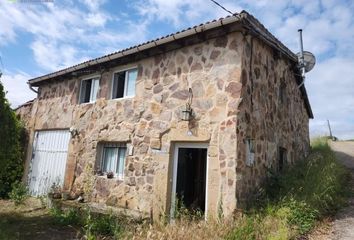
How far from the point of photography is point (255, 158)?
7828 mm

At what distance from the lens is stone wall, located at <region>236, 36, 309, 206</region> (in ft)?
24.0

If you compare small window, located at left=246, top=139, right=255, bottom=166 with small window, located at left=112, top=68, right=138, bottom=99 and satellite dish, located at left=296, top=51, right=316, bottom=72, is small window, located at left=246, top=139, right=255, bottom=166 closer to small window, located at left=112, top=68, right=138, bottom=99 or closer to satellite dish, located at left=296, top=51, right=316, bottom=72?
small window, located at left=112, top=68, right=138, bottom=99

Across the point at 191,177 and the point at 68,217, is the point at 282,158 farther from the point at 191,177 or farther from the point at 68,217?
the point at 68,217

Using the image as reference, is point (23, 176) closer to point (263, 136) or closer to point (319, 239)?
point (263, 136)

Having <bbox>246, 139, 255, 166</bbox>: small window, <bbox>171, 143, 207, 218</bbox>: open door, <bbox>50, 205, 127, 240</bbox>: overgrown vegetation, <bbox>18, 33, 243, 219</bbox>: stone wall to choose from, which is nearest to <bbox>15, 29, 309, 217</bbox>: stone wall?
<bbox>18, 33, 243, 219</bbox>: stone wall

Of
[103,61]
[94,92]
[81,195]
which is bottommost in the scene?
[81,195]

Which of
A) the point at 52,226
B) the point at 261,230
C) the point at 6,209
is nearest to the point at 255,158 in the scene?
the point at 261,230

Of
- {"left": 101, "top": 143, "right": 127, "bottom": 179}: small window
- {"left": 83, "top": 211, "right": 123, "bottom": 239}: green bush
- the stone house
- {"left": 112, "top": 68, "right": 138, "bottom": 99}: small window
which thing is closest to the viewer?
{"left": 83, "top": 211, "right": 123, "bottom": 239}: green bush

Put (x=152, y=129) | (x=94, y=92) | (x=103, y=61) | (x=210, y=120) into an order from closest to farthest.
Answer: (x=210, y=120) < (x=152, y=129) < (x=103, y=61) < (x=94, y=92)

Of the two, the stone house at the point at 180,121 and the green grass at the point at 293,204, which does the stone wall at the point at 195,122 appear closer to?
the stone house at the point at 180,121

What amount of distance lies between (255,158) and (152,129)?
2.83 metres

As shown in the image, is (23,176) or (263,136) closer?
(263,136)

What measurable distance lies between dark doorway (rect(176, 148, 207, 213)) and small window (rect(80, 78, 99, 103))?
161 inches

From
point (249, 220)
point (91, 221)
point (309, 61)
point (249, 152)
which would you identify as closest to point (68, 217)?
point (91, 221)
